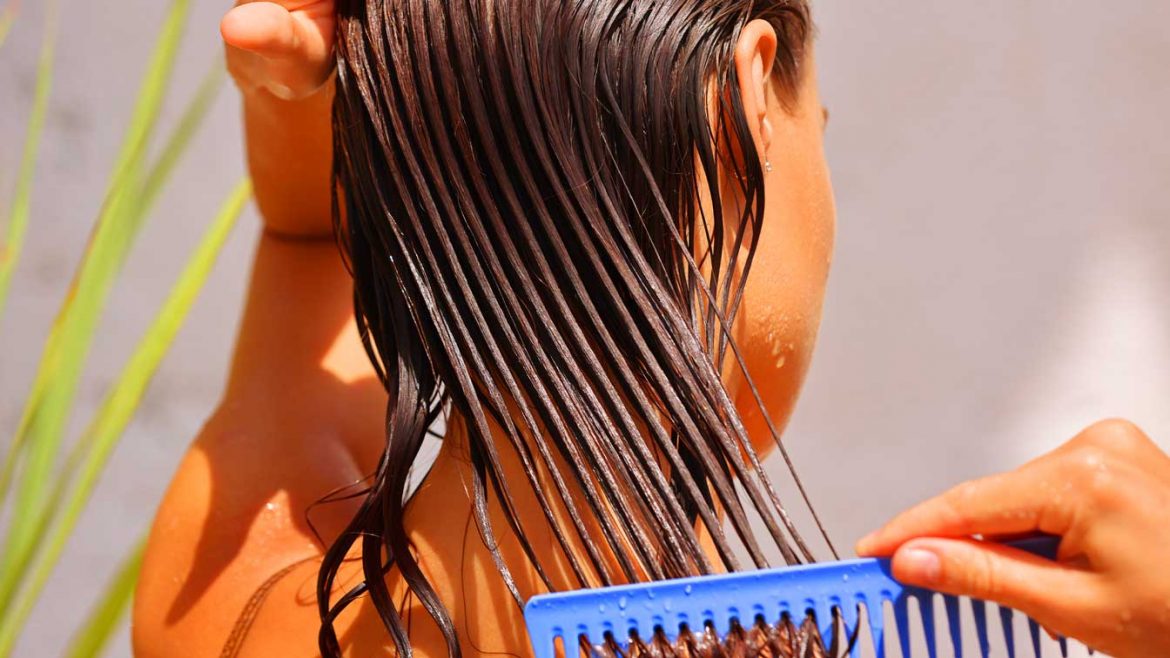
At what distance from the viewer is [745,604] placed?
383 millimetres

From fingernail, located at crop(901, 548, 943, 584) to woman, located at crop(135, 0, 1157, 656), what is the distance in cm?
5

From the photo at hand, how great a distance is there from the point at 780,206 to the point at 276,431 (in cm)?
28

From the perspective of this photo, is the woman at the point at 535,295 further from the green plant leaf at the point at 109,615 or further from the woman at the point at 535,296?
the green plant leaf at the point at 109,615

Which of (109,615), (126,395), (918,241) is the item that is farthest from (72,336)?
(918,241)

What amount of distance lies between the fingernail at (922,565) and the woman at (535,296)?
6 centimetres

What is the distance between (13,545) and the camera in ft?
3.03

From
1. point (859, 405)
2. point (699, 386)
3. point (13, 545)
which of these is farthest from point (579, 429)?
point (859, 405)

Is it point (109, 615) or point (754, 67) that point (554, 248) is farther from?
point (109, 615)

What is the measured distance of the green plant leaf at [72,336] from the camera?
2.85ft

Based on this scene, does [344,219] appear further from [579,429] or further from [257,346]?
[579,429]

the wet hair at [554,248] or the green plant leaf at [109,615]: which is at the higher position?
the wet hair at [554,248]

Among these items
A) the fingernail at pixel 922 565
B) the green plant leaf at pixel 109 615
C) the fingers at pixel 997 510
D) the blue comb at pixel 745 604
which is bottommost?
the green plant leaf at pixel 109 615

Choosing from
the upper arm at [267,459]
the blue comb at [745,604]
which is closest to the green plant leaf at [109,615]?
the upper arm at [267,459]

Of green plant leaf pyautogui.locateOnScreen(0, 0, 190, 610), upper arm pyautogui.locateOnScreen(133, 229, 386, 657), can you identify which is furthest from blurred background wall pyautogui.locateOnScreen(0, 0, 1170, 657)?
upper arm pyautogui.locateOnScreen(133, 229, 386, 657)
